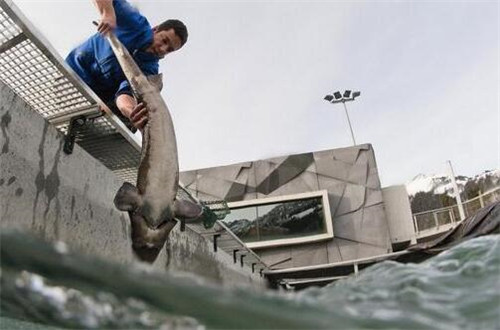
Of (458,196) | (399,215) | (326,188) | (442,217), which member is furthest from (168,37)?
(458,196)

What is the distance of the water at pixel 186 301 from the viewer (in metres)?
1.11

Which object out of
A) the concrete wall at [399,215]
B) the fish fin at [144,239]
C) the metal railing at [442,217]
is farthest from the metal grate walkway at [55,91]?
the metal railing at [442,217]

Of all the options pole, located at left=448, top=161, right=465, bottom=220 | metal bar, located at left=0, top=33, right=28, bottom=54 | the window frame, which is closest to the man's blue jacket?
metal bar, located at left=0, top=33, right=28, bottom=54

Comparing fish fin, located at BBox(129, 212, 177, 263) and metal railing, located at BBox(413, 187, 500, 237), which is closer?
fish fin, located at BBox(129, 212, 177, 263)

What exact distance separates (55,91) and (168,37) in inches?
34.5

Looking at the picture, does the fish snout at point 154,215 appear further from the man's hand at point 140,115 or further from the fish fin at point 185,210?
the man's hand at point 140,115

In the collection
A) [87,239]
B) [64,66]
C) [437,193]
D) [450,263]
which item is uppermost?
[437,193]

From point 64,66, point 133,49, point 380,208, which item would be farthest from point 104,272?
point 380,208

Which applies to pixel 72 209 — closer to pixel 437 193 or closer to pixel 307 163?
pixel 307 163

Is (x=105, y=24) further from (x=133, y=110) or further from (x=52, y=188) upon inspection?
(x=52, y=188)

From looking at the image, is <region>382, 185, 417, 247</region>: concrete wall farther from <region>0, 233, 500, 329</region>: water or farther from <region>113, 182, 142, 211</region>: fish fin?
<region>0, 233, 500, 329</region>: water

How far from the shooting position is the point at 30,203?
2607mm

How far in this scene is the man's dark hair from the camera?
3326 mm

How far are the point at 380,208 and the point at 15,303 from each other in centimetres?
1819
